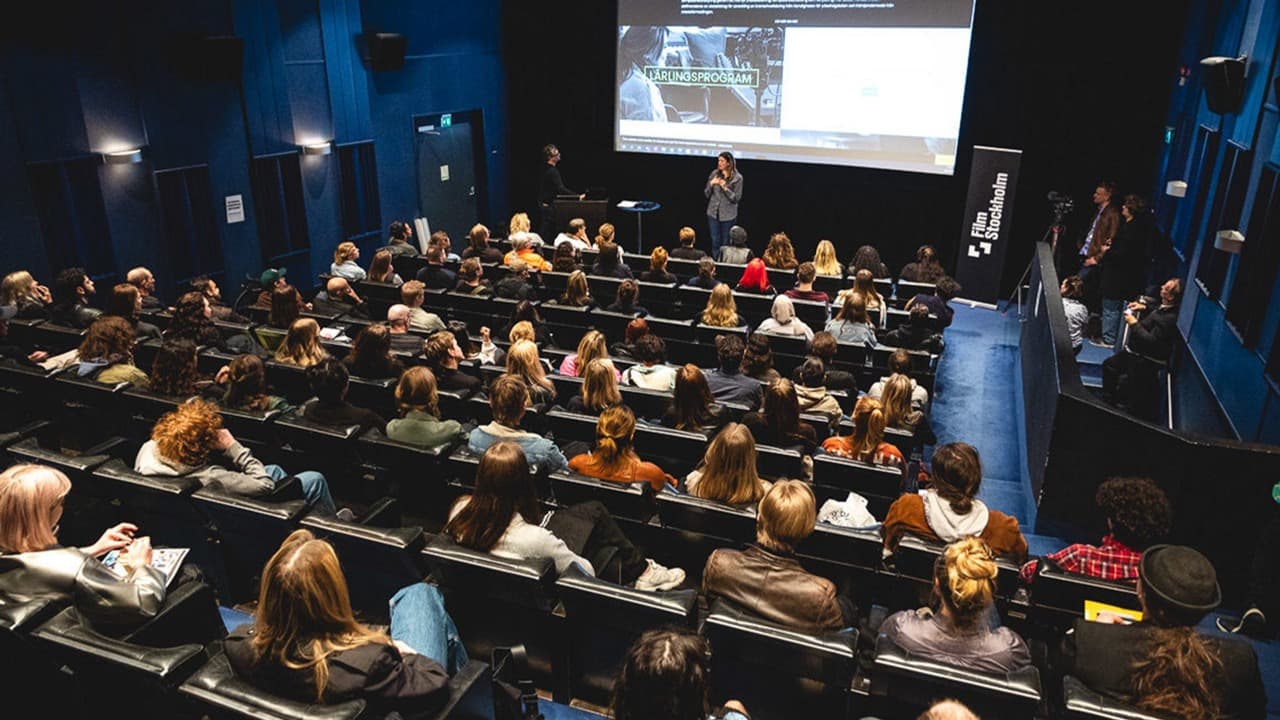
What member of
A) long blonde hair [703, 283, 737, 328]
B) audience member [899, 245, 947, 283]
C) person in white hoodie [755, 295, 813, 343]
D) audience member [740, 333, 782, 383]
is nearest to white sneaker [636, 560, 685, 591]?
audience member [740, 333, 782, 383]

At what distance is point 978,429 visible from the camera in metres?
6.79

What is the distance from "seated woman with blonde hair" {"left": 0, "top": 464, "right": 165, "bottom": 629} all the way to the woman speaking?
28.9 feet

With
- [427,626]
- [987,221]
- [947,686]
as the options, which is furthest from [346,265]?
[987,221]

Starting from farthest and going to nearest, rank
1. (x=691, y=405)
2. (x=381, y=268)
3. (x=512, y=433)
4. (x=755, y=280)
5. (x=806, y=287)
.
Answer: (x=755, y=280), (x=381, y=268), (x=806, y=287), (x=691, y=405), (x=512, y=433)

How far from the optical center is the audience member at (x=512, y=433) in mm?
3988

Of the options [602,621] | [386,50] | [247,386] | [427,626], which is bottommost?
[602,621]

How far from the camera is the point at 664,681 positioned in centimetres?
198

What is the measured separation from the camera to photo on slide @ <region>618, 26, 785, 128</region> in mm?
11211

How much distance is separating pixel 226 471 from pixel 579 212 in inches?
332

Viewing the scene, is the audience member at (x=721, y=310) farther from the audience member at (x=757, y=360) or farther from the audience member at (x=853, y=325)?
the audience member at (x=757, y=360)

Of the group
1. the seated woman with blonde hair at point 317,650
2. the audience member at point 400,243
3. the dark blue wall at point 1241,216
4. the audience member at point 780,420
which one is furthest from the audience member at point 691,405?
the audience member at point 400,243

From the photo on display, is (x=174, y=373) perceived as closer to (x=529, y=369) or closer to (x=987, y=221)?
(x=529, y=369)

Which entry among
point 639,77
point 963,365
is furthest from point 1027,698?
point 639,77

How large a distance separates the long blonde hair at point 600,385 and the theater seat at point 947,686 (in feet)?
7.82
